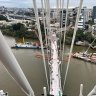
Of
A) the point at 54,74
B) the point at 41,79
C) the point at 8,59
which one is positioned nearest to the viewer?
the point at 8,59

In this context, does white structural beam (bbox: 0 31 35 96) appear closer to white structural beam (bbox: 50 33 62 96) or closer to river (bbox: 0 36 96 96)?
white structural beam (bbox: 50 33 62 96)

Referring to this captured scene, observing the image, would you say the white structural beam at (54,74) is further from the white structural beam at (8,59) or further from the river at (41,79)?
the white structural beam at (8,59)

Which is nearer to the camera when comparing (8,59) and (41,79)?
(8,59)

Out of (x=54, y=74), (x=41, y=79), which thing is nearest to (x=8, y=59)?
(x=54, y=74)

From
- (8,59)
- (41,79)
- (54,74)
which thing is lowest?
(41,79)

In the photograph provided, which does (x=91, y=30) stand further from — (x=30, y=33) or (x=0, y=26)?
(x=0, y=26)

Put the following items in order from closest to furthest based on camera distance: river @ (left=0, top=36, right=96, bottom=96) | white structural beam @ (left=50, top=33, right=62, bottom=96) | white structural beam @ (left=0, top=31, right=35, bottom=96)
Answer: white structural beam @ (left=0, top=31, right=35, bottom=96)
white structural beam @ (left=50, top=33, right=62, bottom=96)
river @ (left=0, top=36, right=96, bottom=96)

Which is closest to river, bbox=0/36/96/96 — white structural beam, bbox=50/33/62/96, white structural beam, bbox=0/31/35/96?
white structural beam, bbox=50/33/62/96

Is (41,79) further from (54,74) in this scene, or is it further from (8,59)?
(8,59)

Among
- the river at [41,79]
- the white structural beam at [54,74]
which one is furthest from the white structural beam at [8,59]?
the river at [41,79]

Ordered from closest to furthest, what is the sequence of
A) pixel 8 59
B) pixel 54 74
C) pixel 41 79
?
pixel 8 59, pixel 54 74, pixel 41 79

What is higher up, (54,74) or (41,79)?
(54,74)
